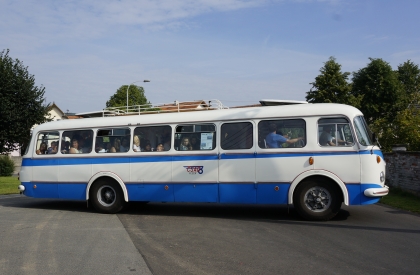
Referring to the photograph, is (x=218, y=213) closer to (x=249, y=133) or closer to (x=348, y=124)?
(x=249, y=133)

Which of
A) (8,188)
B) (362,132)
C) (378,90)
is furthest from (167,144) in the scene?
(378,90)

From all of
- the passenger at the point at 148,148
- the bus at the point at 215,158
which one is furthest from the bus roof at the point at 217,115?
the passenger at the point at 148,148

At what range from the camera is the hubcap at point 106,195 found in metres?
12.9

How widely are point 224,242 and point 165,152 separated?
162 inches

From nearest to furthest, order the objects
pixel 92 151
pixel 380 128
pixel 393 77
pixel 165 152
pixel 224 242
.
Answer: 1. pixel 224 242
2. pixel 165 152
3. pixel 92 151
4. pixel 380 128
5. pixel 393 77

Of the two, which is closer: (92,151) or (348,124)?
(348,124)

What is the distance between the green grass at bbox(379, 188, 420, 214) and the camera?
43.6ft

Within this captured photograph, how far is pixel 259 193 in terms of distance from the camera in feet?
36.9

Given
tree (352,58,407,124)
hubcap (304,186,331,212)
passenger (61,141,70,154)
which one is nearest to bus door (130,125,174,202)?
passenger (61,141,70,154)

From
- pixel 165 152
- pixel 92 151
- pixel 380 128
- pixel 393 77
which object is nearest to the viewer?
pixel 165 152

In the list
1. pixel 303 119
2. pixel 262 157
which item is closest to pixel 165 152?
pixel 262 157

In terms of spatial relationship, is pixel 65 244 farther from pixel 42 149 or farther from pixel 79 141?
pixel 42 149

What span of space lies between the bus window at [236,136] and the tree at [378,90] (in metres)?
36.2

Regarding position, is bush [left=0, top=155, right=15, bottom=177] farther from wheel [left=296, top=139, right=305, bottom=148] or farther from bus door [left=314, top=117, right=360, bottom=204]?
bus door [left=314, top=117, right=360, bottom=204]
